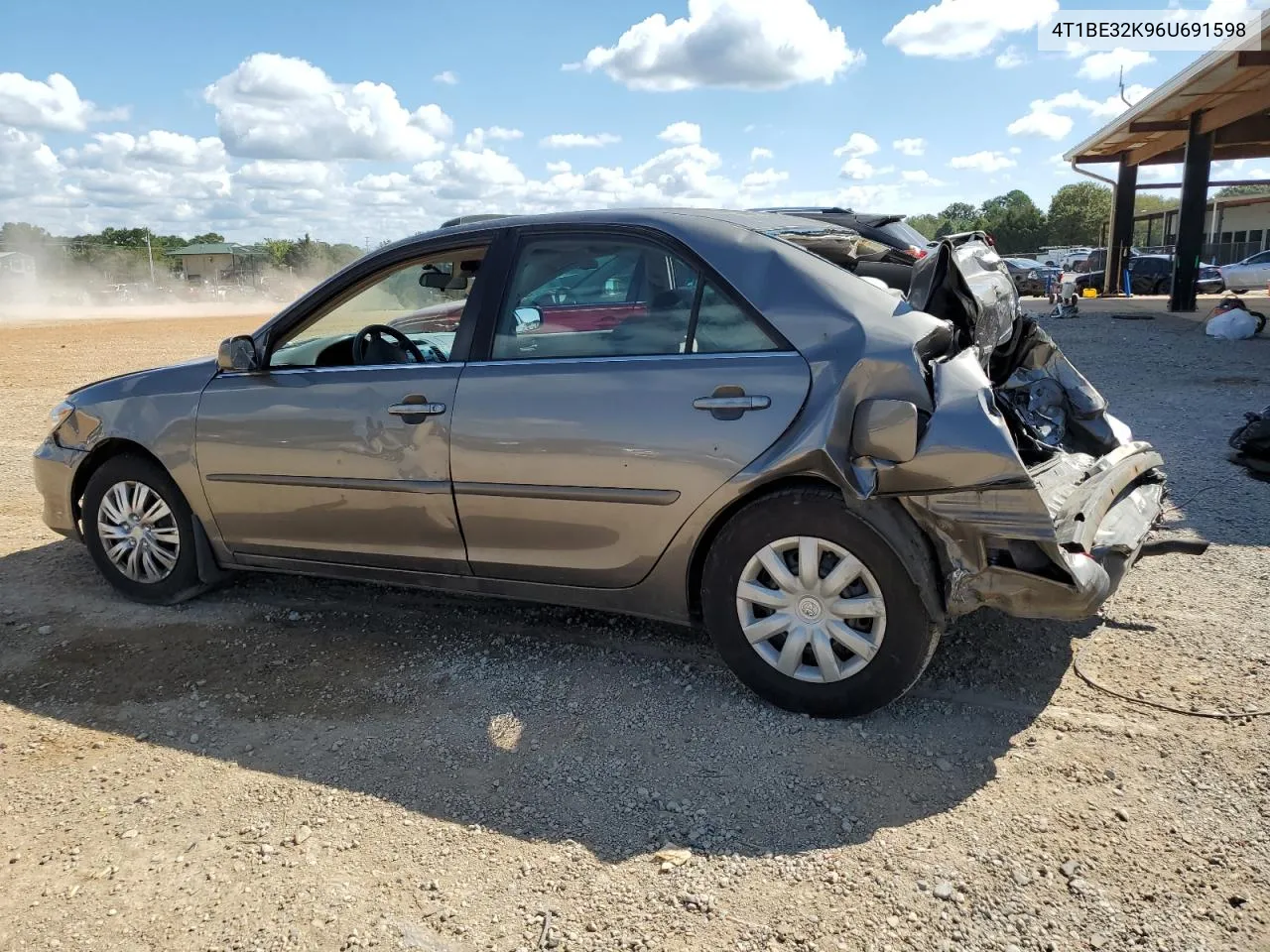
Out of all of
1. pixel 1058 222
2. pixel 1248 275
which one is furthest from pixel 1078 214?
pixel 1248 275

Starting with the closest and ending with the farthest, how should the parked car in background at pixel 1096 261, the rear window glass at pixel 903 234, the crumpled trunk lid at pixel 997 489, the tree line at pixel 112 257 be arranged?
the crumpled trunk lid at pixel 997 489 → the rear window glass at pixel 903 234 → the parked car in background at pixel 1096 261 → the tree line at pixel 112 257

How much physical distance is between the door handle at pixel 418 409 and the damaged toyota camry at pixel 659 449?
0.04ft

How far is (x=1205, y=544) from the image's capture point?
13.2 feet

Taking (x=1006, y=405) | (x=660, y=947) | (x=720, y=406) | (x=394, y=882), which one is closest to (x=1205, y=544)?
(x=1006, y=405)

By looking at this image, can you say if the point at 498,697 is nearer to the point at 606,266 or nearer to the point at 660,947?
the point at 660,947

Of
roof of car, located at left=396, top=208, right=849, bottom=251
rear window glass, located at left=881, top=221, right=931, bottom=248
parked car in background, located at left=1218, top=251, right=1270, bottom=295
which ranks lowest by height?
parked car in background, located at left=1218, top=251, right=1270, bottom=295

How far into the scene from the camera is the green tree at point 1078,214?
72.2 metres

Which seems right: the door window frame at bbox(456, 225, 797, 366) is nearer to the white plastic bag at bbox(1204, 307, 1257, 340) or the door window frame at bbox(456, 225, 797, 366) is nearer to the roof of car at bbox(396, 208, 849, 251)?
the roof of car at bbox(396, 208, 849, 251)

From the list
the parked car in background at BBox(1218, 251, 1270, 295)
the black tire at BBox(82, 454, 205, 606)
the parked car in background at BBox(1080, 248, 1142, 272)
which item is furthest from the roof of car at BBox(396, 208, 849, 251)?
the parked car in background at BBox(1218, 251, 1270, 295)

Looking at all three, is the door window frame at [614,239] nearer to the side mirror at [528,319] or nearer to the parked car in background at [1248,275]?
the side mirror at [528,319]

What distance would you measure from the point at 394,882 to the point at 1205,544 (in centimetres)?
347

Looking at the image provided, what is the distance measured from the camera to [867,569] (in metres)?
3.14

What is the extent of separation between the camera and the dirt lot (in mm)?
2430

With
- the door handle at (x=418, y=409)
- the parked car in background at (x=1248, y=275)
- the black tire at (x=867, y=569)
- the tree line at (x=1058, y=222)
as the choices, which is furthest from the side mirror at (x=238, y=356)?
the tree line at (x=1058, y=222)
